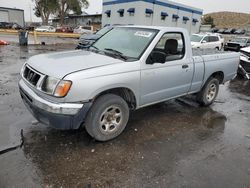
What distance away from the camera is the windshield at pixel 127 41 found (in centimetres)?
401

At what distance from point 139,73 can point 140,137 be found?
1149mm

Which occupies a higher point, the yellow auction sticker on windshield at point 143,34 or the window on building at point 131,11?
the window on building at point 131,11

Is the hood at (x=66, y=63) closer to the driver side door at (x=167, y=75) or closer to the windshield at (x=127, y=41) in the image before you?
the windshield at (x=127, y=41)

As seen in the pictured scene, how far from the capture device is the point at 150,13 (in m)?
32.5

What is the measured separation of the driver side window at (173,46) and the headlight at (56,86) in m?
2.15

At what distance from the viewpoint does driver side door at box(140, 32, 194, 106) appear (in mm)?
3959

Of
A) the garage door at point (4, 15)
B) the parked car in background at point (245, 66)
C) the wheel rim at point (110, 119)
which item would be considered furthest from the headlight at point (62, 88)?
the garage door at point (4, 15)

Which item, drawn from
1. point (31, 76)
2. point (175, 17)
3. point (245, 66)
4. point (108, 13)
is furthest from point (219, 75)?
point (108, 13)

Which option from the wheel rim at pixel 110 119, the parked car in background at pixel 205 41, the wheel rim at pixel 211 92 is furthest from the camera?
the parked car in background at pixel 205 41

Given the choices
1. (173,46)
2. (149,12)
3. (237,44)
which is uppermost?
(149,12)

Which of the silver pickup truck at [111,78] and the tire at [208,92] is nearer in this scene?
the silver pickup truck at [111,78]

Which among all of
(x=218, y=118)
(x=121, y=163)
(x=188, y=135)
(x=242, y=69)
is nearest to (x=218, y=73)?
(x=218, y=118)

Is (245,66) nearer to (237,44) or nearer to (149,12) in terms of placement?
(237,44)

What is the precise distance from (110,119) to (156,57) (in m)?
1.29
